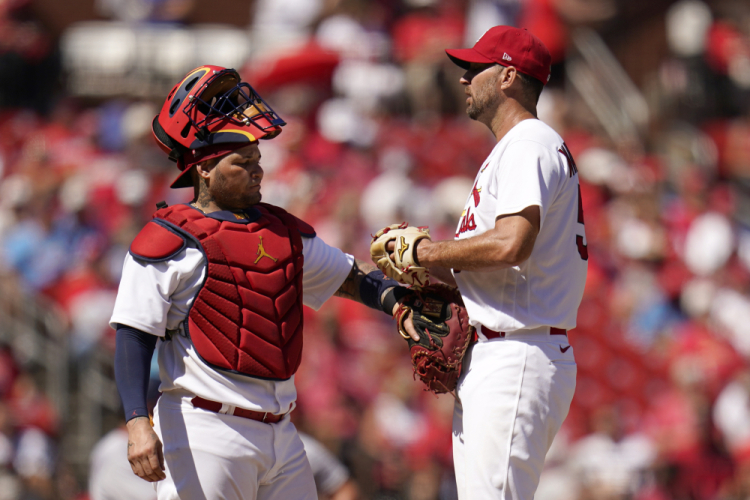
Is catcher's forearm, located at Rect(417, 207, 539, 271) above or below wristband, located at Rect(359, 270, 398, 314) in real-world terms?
above

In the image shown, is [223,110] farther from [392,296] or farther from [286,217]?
[392,296]

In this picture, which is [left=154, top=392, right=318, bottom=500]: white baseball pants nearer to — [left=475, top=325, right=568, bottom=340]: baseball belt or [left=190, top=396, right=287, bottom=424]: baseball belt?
[left=190, top=396, right=287, bottom=424]: baseball belt

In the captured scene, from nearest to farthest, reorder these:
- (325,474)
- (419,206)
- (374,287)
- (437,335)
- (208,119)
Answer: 1. (208,119)
2. (437,335)
3. (374,287)
4. (325,474)
5. (419,206)

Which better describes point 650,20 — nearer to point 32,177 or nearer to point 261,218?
point 32,177

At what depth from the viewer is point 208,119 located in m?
2.91

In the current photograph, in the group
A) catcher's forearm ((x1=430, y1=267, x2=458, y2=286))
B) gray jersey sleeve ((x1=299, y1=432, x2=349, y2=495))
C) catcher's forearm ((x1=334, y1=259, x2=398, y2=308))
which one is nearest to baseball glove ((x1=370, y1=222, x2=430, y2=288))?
catcher's forearm ((x1=430, y1=267, x2=458, y2=286))

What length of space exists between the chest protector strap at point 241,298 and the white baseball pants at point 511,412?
0.63 meters

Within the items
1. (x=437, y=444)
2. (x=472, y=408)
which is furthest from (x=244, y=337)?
(x=437, y=444)

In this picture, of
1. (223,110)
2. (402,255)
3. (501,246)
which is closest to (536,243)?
(501,246)

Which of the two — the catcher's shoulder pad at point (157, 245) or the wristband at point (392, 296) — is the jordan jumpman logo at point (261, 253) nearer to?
the catcher's shoulder pad at point (157, 245)

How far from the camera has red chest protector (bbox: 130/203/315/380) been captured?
2.79 metres

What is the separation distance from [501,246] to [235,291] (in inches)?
33.2

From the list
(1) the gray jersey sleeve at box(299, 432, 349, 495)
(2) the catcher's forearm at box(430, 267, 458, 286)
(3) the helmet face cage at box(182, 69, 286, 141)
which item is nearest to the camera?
(3) the helmet face cage at box(182, 69, 286, 141)

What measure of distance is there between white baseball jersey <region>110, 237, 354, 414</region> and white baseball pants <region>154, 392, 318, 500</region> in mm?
68
